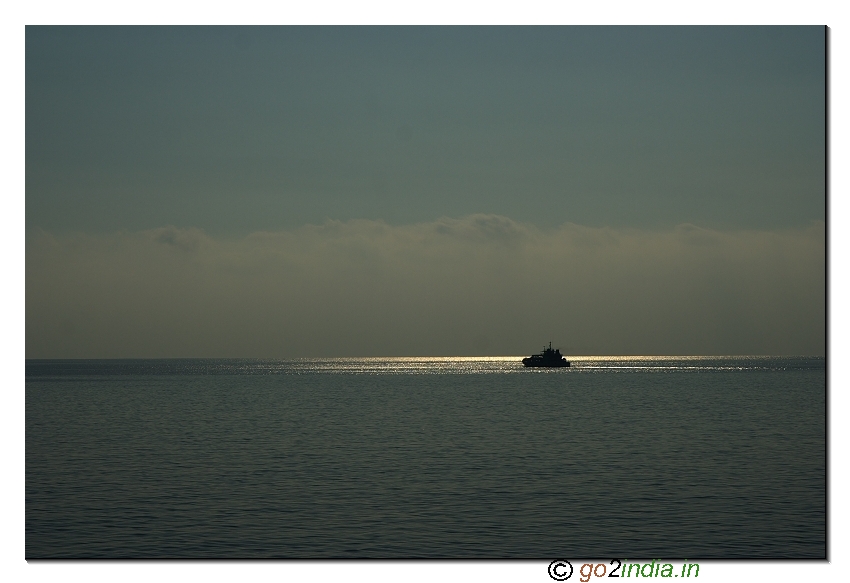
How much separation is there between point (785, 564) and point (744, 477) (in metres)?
19.0

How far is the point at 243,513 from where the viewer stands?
2847cm

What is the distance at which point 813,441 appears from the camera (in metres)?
49.8
